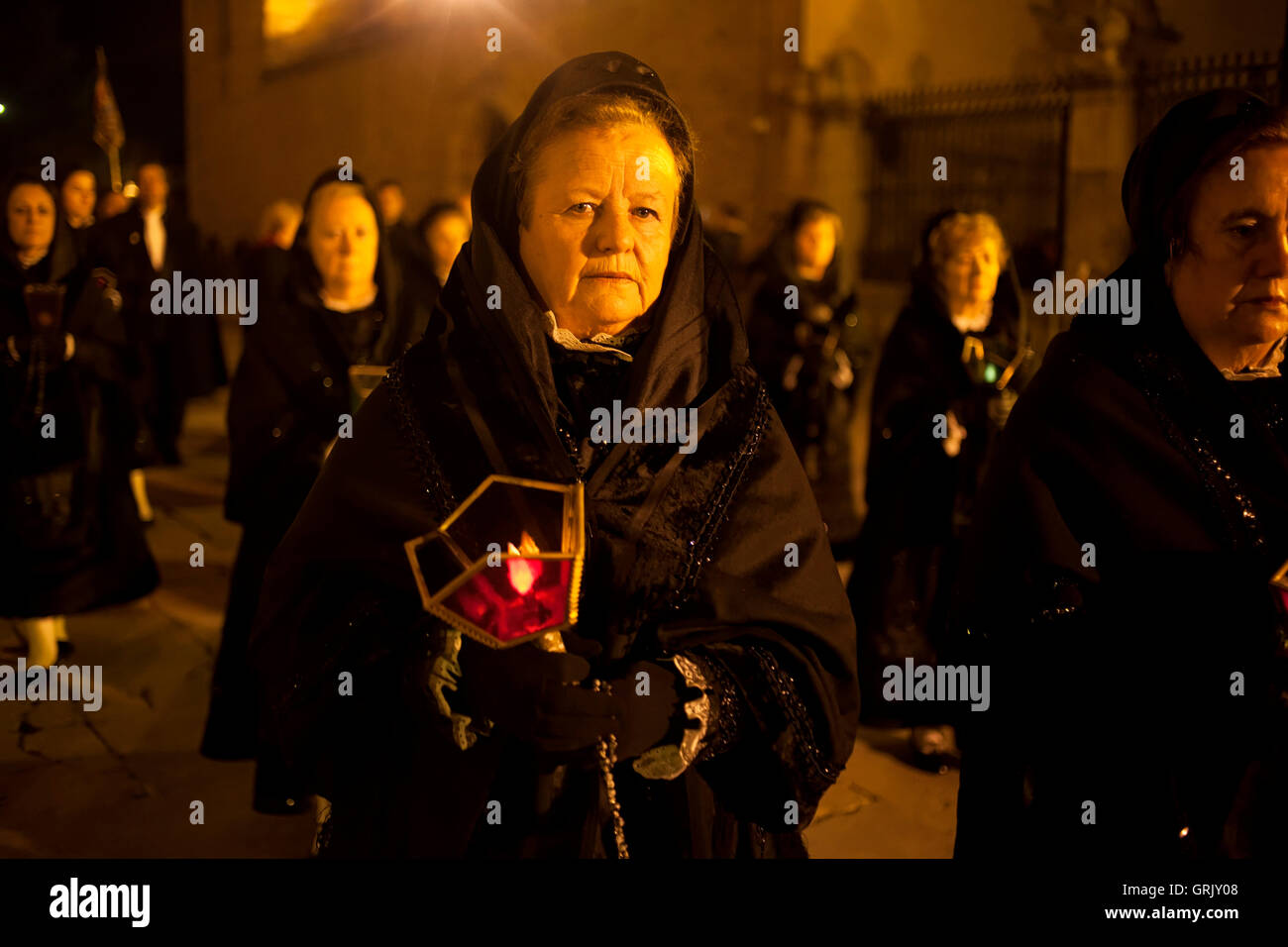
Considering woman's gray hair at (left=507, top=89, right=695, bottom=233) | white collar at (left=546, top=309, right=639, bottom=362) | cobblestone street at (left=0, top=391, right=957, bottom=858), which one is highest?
woman's gray hair at (left=507, top=89, right=695, bottom=233)

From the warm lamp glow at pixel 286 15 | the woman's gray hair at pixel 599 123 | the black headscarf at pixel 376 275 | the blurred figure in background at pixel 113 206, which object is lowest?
the woman's gray hair at pixel 599 123

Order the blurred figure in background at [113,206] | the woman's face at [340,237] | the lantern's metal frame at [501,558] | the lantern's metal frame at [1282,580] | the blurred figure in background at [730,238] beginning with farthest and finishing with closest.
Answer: the blurred figure in background at [730,238], the blurred figure in background at [113,206], the woman's face at [340,237], the lantern's metal frame at [1282,580], the lantern's metal frame at [501,558]

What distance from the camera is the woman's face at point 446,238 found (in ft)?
20.8

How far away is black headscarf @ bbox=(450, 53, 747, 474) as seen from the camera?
6.89 feet

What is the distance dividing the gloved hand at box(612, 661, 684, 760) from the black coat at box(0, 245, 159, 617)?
4.58 m

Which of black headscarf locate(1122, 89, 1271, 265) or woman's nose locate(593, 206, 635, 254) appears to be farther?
black headscarf locate(1122, 89, 1271, 265)

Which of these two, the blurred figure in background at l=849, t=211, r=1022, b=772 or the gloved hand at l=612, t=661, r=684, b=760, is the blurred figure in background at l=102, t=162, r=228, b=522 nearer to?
the blurred figure in background at l=849, t=211, r=1022, b=772

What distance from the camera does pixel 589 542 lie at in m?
2.09

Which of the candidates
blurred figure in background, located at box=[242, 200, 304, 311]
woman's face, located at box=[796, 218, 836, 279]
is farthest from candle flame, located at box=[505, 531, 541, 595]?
woman's face, located at box=[796, 218, 836, 279]

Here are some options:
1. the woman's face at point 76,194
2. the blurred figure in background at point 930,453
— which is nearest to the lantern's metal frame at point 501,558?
the blurred figure in background at point 930,453

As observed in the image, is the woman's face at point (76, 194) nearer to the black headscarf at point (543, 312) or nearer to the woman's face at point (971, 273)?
A: the woman's face at point (971, 273)

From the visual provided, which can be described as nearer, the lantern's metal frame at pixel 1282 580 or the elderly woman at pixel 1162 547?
the lantern's metal frame at pixel 1282 580
